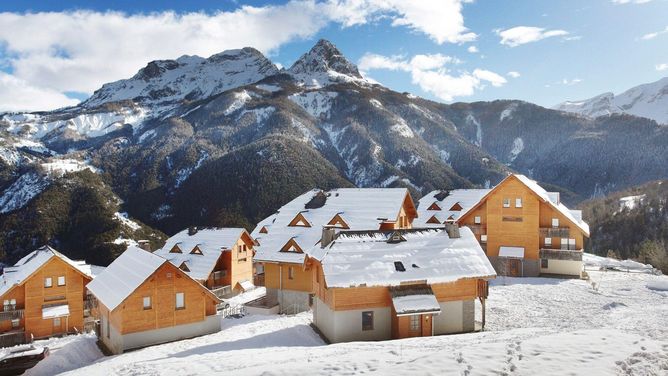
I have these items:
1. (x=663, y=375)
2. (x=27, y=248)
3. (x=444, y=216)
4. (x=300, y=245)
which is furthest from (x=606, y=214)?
(x=27, y=248)

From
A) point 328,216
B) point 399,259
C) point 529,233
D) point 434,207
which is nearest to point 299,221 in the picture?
point 328,216

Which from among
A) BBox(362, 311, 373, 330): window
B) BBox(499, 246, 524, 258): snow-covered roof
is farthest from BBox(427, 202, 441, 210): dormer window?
BBox(362, 311, 373, 330): window

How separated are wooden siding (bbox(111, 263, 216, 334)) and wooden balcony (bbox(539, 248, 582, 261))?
3153cm

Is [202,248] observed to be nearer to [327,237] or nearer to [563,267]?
[327,237]

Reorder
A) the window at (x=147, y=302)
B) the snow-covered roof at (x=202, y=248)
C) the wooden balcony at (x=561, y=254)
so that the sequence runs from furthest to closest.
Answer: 1. the snow-covered roof at (x=202, y=248)
2. the wooden balcony at (x=561, y=254)
3. the window at (x=147, y=302)

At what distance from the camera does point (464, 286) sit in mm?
29562

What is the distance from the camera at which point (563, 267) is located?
46312 mm

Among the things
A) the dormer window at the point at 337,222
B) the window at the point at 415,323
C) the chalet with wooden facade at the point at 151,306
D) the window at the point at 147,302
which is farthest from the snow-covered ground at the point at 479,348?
the dormer window at the point at 337,222

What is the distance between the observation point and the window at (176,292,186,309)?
32562 mm

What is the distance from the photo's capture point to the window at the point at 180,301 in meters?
32.6

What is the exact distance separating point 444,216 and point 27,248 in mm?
125040

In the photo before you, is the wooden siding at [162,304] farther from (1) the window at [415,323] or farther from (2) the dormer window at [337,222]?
(2) the dormer window at [337,222]

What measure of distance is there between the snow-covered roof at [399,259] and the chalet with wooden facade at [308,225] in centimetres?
1029

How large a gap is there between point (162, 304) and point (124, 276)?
3.91 m
